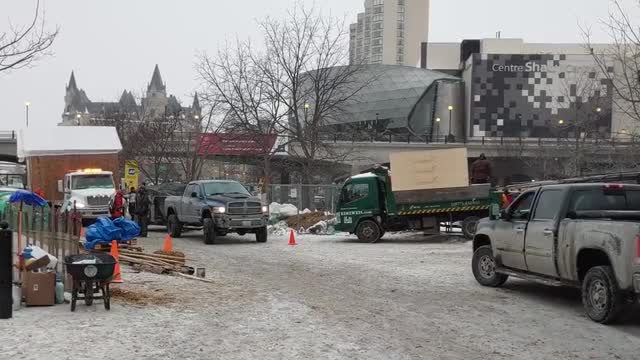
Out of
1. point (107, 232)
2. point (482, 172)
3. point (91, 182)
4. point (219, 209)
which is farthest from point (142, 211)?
point (482, 172)

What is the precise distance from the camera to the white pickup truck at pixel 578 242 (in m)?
8.24

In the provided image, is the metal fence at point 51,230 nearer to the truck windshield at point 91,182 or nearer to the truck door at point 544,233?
the truck door at point 544,233

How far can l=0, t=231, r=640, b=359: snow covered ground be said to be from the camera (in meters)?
7.05

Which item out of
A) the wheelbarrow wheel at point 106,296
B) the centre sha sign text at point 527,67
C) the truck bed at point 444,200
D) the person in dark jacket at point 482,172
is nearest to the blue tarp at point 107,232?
the wheelbarrow wheel at point 106,296

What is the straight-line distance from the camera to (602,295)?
8.66 metres

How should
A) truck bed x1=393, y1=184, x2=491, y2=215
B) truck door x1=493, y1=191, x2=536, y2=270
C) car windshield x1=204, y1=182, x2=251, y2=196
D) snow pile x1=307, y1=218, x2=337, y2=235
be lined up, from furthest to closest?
1. snow pile x1=307, y1=218, x2=337, y2=235
2. truck bed x1=393, y1=184, x2=491, y2=215
3. car windshield x1=204, y1=182, x2=251, y2=196
4. truck door x1=493, y1=191, x2=536, y2=270

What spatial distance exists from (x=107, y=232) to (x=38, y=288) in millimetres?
2147

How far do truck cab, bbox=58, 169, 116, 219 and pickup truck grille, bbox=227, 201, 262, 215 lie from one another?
6885mm

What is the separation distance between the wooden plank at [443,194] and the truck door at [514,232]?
400 inches

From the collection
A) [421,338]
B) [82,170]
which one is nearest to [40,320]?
[421,338]

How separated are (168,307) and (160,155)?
37514 mm

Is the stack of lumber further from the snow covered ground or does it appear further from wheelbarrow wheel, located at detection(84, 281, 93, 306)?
wheelbarrow wheel, located at detection(84, 281, 93, 306)

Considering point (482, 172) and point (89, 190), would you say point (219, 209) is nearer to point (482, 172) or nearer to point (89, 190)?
point (89, 190)

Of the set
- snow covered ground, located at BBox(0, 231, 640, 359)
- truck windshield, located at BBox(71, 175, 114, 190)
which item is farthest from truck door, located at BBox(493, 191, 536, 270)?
truck windshield, located at BBox(71, 175, 114, 190)
